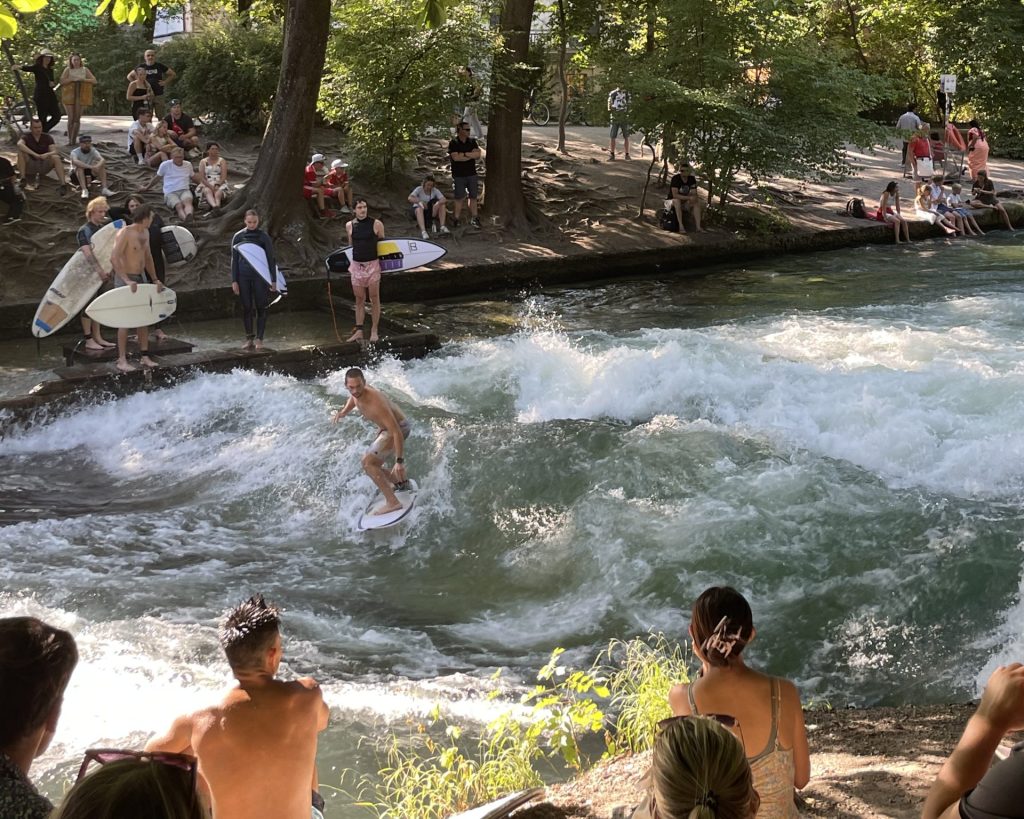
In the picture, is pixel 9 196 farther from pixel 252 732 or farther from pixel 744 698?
pixel 744 698

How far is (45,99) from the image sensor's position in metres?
19.9

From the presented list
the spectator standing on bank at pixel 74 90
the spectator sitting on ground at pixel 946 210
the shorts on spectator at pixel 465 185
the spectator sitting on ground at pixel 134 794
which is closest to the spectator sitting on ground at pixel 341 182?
the shorts on spectator at pixel 465 185

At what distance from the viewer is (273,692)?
12.2ft

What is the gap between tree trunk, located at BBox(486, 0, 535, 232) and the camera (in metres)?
21.2

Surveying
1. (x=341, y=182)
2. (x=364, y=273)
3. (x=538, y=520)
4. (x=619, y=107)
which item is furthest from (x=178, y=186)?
(x=538, y=520)

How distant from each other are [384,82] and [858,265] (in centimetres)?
866

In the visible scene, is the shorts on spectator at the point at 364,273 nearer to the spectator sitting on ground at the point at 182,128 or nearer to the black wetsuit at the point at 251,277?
the black wetsuit at the point at 251,277

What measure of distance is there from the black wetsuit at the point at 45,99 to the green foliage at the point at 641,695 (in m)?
16.2

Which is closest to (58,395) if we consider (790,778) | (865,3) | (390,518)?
(390,518)

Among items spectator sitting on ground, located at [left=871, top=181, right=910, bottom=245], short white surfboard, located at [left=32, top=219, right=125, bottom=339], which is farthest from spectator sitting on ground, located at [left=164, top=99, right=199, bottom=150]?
spectator sitting on ground, located at [left=871, top=181, right=910, bottom=245]

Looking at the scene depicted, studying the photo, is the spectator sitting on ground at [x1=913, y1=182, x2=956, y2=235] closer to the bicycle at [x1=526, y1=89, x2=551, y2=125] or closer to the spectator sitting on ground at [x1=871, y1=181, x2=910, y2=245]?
the spectator sitting on ground at [x1=871, y1=181, x2=910, y2=245]

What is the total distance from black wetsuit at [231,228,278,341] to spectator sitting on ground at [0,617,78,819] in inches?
440

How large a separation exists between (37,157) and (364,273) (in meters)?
7.30

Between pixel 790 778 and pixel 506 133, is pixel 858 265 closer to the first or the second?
pixel 506 133
